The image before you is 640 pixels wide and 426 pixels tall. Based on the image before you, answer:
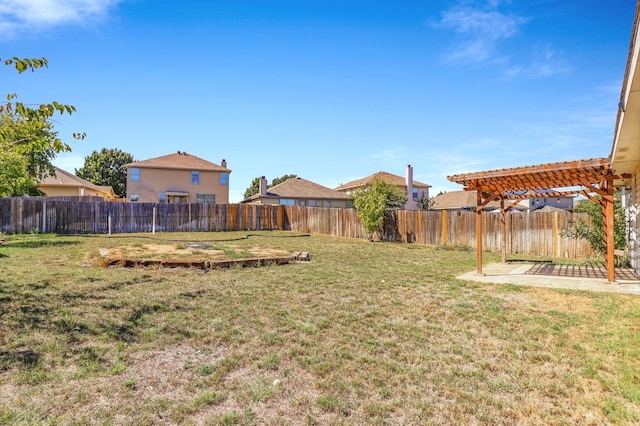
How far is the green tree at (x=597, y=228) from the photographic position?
1030 centimetres

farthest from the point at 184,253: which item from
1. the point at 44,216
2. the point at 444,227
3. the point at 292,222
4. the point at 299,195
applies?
the point at 299,195

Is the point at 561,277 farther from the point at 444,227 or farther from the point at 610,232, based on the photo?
the point at 444,227

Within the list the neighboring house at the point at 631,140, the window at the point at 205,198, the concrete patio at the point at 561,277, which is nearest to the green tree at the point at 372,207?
the concrete patio at the point at 561,277

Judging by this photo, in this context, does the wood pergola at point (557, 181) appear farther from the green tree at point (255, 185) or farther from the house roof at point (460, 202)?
the green tree at point (255, 185)

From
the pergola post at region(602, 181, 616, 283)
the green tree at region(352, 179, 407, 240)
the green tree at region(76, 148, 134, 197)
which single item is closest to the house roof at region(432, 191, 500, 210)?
the green tree at region(352, 179, 407, 240)

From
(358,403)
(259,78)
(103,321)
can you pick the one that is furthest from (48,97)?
(259,78)

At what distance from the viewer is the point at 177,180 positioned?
32.8 meters

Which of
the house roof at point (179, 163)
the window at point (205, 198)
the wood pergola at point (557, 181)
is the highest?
the house roof at point (179, 163)

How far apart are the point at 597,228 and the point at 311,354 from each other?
36.7 ft

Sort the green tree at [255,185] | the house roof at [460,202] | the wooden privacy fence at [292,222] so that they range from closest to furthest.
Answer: the wooden privacy fence at [292,222], the house roof at [460,202], the green tree at [255,185]

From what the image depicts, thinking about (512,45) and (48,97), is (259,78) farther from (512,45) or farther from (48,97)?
(48,97)

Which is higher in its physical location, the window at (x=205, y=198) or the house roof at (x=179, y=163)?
the house roof at (x=179, y=163)

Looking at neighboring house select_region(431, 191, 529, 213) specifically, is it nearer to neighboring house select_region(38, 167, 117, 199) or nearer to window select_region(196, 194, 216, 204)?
window select_region(196, 194, 216, 204)

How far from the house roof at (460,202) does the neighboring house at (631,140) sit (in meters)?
28.3
